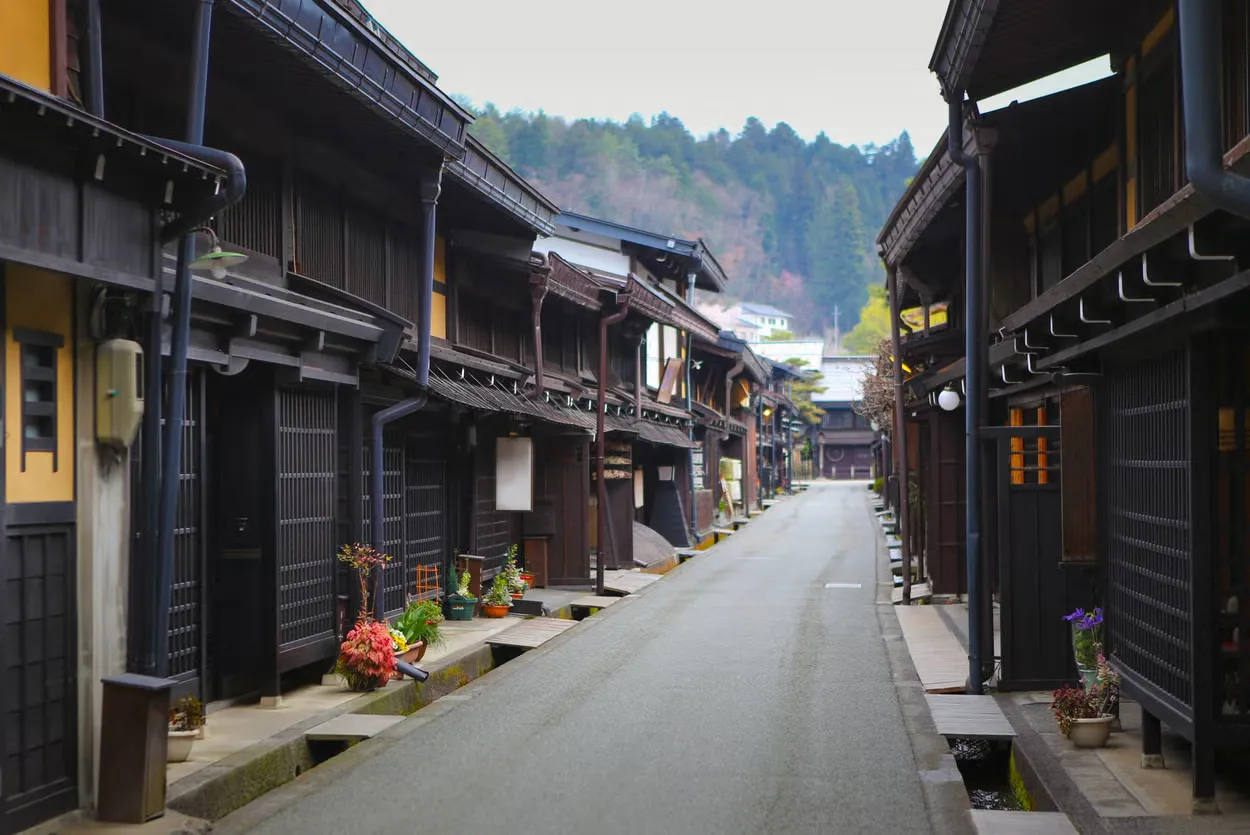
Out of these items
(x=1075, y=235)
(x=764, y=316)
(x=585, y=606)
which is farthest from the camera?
(x=764, y=316)

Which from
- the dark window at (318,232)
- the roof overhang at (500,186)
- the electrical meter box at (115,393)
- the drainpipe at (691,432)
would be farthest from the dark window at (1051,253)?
the drainpipe at (691,432)

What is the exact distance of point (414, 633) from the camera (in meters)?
16.0

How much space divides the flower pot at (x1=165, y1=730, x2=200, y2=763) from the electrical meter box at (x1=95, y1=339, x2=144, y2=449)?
2.78m

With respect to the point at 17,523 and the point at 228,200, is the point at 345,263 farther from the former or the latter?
the point at 17,523

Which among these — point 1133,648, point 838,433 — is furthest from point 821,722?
point 838,433

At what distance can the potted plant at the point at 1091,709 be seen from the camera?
10938 mm

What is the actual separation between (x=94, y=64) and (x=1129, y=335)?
7998mm

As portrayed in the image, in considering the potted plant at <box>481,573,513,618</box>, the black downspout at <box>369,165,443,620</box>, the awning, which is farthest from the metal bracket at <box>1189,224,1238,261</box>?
the awning

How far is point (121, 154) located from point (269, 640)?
6245mm

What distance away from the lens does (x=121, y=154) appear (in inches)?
351

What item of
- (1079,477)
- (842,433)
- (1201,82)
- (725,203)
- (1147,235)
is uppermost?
(725,203)

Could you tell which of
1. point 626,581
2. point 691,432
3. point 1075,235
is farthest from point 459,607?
point 691,432

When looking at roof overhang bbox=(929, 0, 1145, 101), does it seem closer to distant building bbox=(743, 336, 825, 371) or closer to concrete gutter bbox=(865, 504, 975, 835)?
concrete gutter bbox=(865, 504, 975, 835)

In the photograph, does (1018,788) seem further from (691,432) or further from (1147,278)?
(691,432)
